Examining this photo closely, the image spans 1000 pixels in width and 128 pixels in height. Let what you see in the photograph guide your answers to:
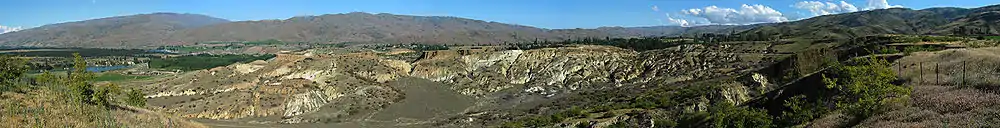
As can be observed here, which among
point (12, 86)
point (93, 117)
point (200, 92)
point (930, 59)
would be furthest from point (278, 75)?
point (930, 59)

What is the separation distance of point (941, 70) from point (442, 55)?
68542 millimetres

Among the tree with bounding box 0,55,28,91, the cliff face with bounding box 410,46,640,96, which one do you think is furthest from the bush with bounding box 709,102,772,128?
the cliff face with bounding box 410,46,640,96

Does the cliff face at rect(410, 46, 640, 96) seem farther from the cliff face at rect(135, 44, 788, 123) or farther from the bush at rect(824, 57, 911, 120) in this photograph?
the bush at rect(824, 57, 911, 120)

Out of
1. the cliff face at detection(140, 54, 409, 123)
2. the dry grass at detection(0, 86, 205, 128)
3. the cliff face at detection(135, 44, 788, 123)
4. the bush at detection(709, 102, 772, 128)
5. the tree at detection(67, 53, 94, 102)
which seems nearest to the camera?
the dry grass at detection(0, 86, 205, 128)

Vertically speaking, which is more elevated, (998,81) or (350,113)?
(998,81)

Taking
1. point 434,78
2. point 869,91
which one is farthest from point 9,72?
point 434,78

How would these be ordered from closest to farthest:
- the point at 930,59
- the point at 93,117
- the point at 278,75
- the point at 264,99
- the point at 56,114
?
the point at 56,114 < the point at 93,117 < the point at 930,59 < the point at 264,99 < the point at 278,75

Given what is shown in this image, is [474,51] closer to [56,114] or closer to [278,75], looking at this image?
[278,75]

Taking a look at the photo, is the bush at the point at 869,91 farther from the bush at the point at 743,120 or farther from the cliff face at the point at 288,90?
the cliff face at the point at 288,90

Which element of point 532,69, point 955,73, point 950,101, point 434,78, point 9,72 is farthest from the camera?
point 532,69

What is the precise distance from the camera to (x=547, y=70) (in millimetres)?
84875

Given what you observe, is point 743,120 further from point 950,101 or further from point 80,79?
point 80,79

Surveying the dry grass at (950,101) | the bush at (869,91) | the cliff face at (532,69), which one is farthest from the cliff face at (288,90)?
the dry grass at (950,101)

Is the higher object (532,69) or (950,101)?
(950,101)
